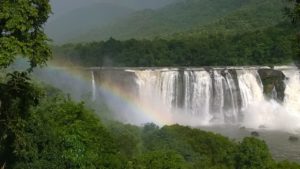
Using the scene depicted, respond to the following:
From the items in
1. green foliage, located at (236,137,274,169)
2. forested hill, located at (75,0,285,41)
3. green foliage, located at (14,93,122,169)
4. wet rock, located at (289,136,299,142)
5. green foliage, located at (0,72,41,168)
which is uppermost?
forested hill, located at (75,0,285,41)

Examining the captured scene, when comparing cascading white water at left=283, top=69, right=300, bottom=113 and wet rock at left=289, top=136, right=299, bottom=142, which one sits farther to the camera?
cascading white water at left=283, top=69, right=300, bottom=113

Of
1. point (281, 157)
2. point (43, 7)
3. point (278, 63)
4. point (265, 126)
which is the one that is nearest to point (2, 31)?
point (43, 7)

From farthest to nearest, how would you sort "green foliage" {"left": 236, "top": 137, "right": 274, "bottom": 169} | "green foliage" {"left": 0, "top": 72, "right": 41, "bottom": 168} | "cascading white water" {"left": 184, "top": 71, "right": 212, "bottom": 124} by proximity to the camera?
"cascading white water" {"left": 184, "top": 71, "right": 212, "bottom": 124}, "green foliage" {"left": 236, "top": 137, "right": 274, "bottom": 169}, "green foliage" {"left": 0, "top": 72, "right": 41, "bottom": 168}

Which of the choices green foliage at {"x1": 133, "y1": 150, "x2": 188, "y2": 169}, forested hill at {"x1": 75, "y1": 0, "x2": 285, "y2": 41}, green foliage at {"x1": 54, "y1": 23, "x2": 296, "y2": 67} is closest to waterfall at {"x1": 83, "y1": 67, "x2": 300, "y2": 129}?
green foliage at {"x1": 54, "y1": 23, "x2": 296, "y2": 67}

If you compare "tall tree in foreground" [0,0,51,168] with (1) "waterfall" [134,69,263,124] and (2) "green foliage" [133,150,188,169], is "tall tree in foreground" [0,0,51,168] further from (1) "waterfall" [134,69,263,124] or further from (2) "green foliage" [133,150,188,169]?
(1) "waterfall" [134,69,263,124]

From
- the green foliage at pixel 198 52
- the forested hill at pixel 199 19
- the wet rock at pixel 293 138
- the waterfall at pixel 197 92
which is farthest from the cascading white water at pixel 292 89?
the forested hill at pixel 199 19

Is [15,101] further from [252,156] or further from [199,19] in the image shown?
[199,19]
